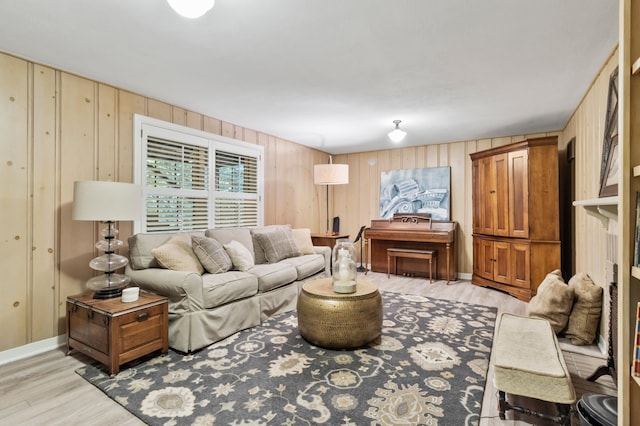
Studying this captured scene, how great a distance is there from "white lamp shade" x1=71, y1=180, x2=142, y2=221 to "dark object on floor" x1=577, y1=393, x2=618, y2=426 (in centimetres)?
302

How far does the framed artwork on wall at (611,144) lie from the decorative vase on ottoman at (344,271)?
1887 mm

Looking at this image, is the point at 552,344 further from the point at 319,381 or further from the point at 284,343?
the point at 284,343

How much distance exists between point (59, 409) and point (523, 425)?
2.58 m

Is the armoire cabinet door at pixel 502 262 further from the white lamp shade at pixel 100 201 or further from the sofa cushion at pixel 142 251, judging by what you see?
the white lamp shade at pixel 100 201

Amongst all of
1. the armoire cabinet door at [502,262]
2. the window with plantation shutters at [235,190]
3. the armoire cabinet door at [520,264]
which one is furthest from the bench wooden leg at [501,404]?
the window with plantation shutters at [235,190]

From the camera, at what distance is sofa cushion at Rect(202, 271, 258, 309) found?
264 centimetres

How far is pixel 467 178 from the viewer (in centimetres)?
534

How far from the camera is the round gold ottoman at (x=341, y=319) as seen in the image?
245 cm

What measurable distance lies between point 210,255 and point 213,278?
0.31 metres

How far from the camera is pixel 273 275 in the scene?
3.31 metres

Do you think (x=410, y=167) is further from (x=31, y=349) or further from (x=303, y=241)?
(x=31, y=349)

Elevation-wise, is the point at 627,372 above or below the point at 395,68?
below

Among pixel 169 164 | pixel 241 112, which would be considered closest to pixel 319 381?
pixel 169 164

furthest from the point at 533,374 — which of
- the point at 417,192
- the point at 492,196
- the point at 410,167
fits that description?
the point at 410,167
